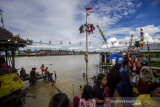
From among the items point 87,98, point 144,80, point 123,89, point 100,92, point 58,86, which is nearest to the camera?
point 87,98

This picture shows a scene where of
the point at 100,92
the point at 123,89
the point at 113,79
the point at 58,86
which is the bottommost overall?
the point at 58,86

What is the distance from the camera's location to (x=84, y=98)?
6.92 feet

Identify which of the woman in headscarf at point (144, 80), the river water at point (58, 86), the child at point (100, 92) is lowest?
the river water at point (58, 86)

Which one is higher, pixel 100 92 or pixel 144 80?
pixel 144 80

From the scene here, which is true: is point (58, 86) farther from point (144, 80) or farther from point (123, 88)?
point (144, 80)

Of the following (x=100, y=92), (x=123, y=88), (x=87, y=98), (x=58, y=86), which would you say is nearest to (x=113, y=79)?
(x=123, y=88)

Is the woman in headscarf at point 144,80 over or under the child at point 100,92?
over

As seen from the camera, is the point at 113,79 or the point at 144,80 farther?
the point at 113,79

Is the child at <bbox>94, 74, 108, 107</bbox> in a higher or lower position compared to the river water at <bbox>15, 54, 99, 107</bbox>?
higher

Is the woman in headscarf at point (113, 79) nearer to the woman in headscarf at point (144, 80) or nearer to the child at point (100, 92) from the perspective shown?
the child at point (100, 92)

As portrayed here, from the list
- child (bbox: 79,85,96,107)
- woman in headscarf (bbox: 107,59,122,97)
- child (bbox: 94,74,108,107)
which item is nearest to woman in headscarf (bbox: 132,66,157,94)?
woman in headscarf (bbox: 107,59,122,97)

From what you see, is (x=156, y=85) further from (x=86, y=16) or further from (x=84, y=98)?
(x=86, y=16)

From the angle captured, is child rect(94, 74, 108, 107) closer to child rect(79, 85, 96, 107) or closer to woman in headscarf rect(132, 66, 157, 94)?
child rect(79, 85, 96, 107)

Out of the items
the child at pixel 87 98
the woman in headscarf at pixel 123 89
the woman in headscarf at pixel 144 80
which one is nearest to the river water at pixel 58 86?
the child at pixel 87 98
